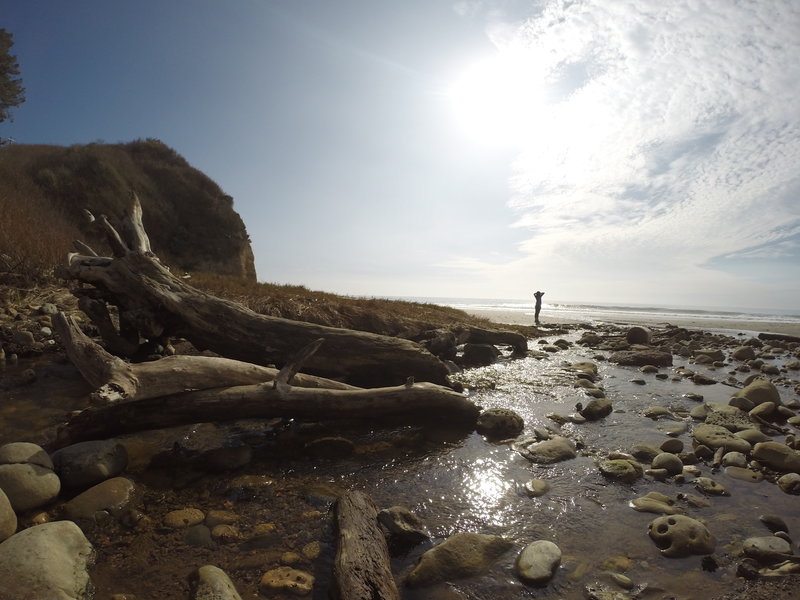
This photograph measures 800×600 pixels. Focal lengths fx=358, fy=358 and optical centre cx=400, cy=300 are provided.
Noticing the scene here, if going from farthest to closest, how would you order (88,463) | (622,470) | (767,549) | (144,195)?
(144,195), (622,470), (88,463), (767,549)

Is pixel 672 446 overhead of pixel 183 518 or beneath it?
overhead

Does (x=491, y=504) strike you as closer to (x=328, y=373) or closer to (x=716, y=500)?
(x=716, y=500)

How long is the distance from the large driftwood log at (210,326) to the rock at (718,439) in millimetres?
4683

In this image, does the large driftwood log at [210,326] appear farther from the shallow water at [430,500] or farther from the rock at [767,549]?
the rock at [767,549]

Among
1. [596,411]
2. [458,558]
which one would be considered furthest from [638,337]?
[458,558]

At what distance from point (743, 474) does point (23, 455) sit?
858cm

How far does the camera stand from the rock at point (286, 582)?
272 centimetres

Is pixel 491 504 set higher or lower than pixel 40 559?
lower

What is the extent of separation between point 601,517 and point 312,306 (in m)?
9.89

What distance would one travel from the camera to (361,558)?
2770mm

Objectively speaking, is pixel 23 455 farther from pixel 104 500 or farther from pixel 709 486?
pixel 709 486

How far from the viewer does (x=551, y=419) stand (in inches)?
280

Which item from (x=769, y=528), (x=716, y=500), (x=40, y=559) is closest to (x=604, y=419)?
(x=716, y=500)

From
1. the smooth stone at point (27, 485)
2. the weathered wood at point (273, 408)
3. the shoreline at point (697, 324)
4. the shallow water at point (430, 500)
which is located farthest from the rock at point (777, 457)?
the shoreline at point (697, 324)
